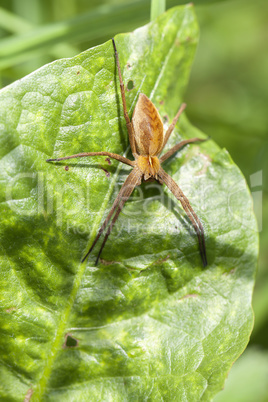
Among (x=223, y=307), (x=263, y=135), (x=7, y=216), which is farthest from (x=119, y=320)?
(x=263, y=135)

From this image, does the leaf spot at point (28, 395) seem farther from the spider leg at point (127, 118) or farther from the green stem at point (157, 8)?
the green stem at point (157, 8)

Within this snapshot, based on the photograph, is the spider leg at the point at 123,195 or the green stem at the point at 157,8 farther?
the green stem at the point at 157,8

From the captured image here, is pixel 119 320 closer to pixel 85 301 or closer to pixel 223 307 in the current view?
pixel 85 301

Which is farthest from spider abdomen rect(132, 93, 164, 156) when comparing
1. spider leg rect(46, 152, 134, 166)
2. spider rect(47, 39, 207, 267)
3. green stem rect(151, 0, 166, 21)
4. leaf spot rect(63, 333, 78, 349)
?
leaf spot rect(63, 333, 78, 349)

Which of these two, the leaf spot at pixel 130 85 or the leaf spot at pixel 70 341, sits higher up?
the leaf spot at pixel 130 85

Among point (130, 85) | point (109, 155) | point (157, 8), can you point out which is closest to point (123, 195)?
point (109, 155)

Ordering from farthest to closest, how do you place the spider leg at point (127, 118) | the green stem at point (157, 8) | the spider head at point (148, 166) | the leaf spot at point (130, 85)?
the green stem at point (157, 8), the spider head at point (148, 166), the leaf spot at point (130, 85), the spider leg at point (127, 118)

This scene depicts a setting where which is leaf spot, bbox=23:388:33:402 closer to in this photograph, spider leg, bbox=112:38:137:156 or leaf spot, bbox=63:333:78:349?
leaf spot, bbox=63:333:78:349

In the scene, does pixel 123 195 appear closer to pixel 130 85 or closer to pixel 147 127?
pixel 147 127

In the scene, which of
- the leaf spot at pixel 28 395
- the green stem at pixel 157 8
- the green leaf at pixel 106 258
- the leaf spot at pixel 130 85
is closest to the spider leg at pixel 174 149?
the green leaf at pixel 106 258

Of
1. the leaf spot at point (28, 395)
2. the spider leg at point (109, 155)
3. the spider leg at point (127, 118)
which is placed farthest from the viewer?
the spider leg at point (127, 118)
